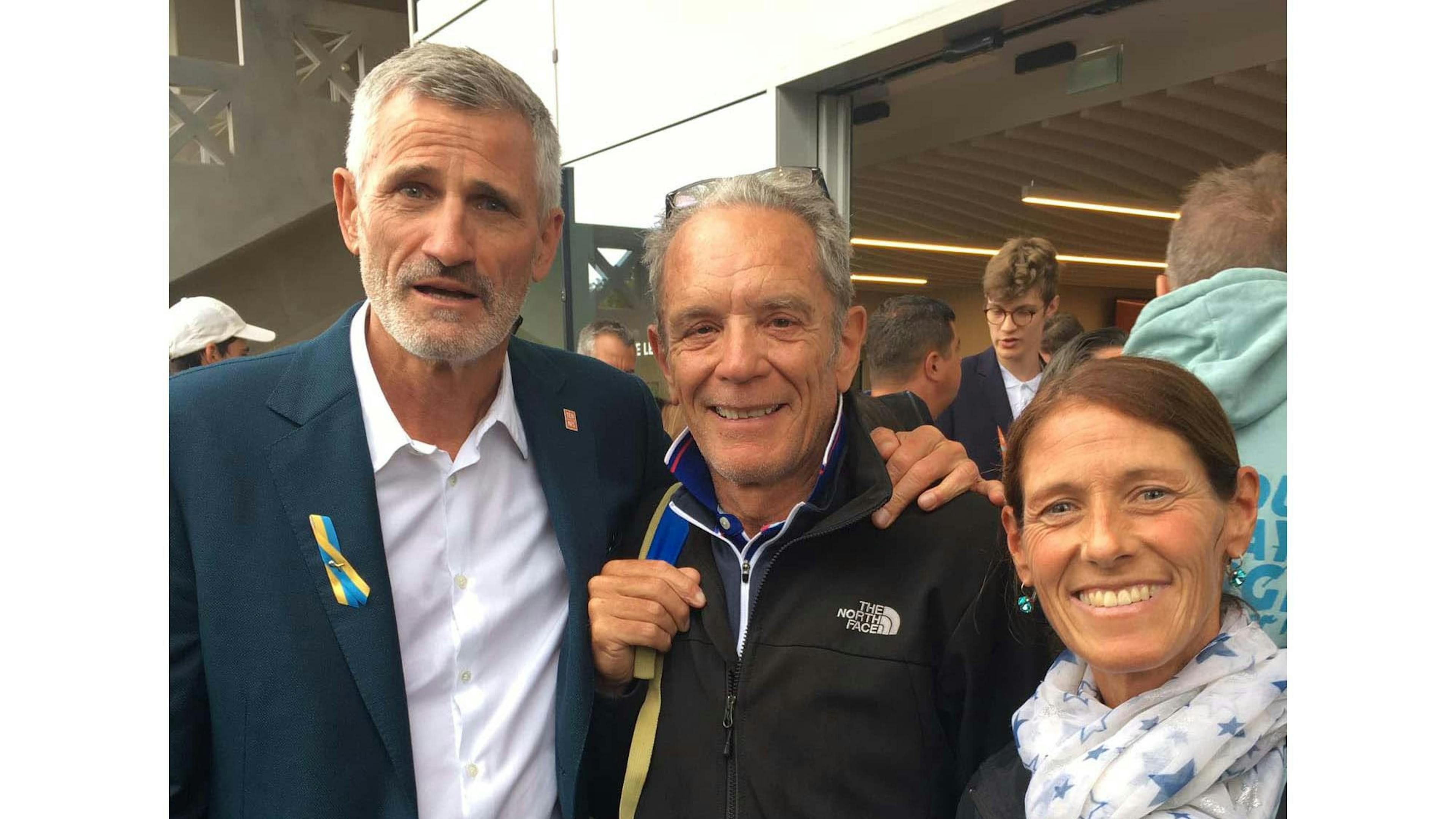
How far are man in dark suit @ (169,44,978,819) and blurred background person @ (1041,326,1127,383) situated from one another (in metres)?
1.33

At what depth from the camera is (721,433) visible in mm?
2047

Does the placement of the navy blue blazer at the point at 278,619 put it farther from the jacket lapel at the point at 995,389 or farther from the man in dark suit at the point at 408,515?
the jacket lapel at the point at 995,389

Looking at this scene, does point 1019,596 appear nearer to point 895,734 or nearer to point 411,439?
point 895,734

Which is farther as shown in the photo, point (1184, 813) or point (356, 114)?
point (356, 114)

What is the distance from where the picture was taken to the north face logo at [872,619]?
189 cm

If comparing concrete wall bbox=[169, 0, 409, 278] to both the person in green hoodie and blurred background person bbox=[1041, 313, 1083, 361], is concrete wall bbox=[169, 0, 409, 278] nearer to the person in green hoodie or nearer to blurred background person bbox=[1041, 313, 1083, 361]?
blurred background person bbox=[1041, 313, 1083, 361]

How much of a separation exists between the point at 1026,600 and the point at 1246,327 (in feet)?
2.02

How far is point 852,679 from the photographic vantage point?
1865 mm

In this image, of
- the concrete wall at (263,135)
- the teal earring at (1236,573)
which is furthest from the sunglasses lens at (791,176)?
the concrete wall at (263,135)

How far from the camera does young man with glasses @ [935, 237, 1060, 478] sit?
200 inches

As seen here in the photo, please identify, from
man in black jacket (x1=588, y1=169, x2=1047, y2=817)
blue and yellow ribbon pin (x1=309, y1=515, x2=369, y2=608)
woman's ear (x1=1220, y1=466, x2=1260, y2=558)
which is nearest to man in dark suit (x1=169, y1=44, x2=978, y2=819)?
blue and yellow ribbon pin (x1=309, y1=515, x2=369, y2=608)
